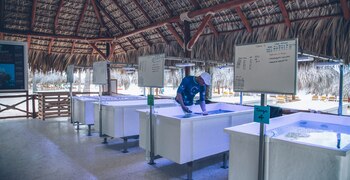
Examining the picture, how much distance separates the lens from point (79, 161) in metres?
3.94

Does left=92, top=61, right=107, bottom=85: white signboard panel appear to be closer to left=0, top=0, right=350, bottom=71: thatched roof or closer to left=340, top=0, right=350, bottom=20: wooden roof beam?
left=0, top=0, right=350, bottom=71: thatched roof

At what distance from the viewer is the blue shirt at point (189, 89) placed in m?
4.13

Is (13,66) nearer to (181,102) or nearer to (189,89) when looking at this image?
(181,102)

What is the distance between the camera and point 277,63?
75.1 inches

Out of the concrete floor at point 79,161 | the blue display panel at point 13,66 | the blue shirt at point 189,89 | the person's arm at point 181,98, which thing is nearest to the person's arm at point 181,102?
the person's arm at point 181,98

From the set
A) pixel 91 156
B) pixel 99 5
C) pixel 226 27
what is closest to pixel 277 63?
pixel 91 156

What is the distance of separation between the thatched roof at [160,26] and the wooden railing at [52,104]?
6.39ft

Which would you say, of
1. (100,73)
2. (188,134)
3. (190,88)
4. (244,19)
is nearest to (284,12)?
(244,19)

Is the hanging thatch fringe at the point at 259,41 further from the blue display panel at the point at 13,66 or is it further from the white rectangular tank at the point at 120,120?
the blue display panel at the point at 13,66

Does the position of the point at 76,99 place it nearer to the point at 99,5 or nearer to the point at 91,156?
the point at 91,156

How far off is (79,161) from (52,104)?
4.99 m

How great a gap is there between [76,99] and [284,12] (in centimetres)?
539

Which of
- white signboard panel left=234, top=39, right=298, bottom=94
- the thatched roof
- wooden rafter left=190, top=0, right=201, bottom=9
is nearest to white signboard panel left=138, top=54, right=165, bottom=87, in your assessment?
white signboard panel left=234, top=39, right=298, bottom=94

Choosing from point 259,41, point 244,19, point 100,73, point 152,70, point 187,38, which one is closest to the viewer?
point 152,70
